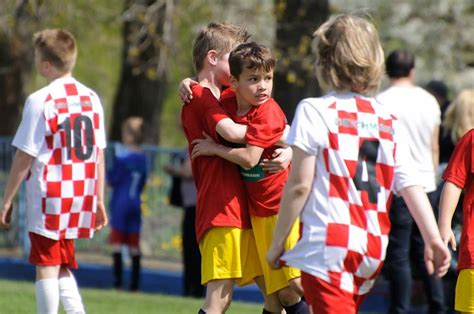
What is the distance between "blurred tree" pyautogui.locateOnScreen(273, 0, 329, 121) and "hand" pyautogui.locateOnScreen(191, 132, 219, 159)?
30.3 feet

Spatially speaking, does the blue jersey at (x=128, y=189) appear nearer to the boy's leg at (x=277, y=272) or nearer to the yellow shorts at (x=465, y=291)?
the boy's leg at (x=277, y=272)

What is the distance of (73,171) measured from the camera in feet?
23.6

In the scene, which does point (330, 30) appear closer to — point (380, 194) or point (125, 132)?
point (380, 194)

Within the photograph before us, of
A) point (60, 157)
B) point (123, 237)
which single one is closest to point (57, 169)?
point (60, 157)

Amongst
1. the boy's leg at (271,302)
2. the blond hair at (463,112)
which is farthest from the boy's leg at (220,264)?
the blond hair at (463,112)

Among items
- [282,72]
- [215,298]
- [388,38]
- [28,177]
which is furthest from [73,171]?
[388,38]

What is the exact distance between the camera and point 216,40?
6285mm

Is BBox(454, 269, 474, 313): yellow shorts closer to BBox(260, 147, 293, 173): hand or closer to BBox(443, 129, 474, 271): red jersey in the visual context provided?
BBox(443, 129, 474, 271): red jersey

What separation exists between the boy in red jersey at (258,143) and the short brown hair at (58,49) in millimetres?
1438

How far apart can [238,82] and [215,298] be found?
3.63ft

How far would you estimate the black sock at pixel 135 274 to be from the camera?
13.5 meters

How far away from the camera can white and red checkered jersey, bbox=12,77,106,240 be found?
23.2 ft

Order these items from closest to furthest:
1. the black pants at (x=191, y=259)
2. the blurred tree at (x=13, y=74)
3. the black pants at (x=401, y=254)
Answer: the black pants at (x=401, y=254)
the black pants at (x=191, y=259)
the blurred tree at (x=13, y=74)

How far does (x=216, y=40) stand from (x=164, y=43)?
29.7 feet
